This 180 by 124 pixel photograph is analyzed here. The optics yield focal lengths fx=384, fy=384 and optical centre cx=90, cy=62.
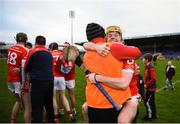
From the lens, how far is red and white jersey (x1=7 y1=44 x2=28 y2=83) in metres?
7.66

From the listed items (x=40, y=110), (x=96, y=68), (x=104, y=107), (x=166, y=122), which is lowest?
(x=166, y=122)

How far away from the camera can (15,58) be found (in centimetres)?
780

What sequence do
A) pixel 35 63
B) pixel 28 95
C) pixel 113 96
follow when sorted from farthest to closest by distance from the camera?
pixel 28 95, pixel 35 63, pixel 113 96

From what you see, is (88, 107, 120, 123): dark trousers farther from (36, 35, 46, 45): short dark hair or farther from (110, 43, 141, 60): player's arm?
(36, 35, 46, 45): short dark hair

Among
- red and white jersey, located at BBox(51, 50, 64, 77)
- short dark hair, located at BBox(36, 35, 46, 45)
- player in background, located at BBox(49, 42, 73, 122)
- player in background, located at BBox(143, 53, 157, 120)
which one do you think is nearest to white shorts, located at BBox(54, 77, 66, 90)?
player in background, located at BBox(49, 42, 73, 122)

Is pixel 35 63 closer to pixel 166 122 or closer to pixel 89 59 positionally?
pixel 89 59

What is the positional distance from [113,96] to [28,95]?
11.7 feet

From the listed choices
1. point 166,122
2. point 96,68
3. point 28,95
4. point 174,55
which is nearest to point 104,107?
point 96,68

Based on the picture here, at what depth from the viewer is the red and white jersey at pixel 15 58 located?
766 centimetres

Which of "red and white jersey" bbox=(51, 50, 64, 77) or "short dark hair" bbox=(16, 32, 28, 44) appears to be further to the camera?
"red and white jersey" bbox=(51, 50, 64, 77)

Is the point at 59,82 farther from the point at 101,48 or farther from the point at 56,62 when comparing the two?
the point at 101,48

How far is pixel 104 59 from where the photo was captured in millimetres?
→ 4035

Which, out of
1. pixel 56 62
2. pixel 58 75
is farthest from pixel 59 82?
pixel 56 62

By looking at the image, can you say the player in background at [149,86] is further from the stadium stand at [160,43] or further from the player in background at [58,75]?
the stadium stand at [160,43]
